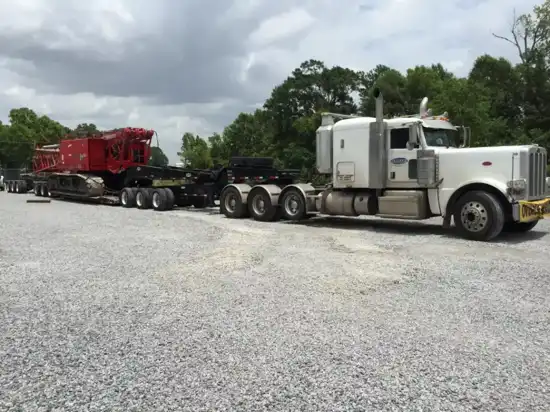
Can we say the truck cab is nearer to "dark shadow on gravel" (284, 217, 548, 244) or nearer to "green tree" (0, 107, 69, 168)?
"dark shadow on gravel" (284, 217, 548, 244)

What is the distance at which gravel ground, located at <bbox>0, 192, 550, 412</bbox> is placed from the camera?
391 cm

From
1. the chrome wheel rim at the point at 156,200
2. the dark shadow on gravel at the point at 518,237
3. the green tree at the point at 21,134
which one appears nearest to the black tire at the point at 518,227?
the dark shadow on gravel at the point at 518,237

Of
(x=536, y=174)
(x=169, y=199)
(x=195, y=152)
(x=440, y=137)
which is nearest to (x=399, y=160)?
(x=440, y=137)

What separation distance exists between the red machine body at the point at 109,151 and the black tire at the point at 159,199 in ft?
11.4

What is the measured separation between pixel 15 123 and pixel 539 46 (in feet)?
190

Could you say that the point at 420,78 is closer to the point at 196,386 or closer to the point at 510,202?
the point at 510,202

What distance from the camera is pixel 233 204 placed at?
17375 millimetres

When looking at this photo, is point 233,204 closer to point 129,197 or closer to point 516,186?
point 129,197

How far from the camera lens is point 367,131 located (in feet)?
44.8

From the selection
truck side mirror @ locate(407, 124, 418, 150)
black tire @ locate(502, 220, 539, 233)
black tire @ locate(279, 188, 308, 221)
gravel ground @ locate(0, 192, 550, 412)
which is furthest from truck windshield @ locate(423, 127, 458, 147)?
black tire @ locate(279, 188, 308, 221)

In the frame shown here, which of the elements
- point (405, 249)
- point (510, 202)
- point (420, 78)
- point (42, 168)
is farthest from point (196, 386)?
point (420, 78)

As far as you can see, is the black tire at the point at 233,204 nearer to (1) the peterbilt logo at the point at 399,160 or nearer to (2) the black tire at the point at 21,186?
(1) the peterbilt logo at the point at 399,160

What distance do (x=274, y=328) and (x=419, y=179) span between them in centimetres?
825

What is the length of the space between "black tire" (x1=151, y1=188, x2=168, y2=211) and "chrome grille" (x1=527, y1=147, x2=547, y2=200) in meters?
13.1
